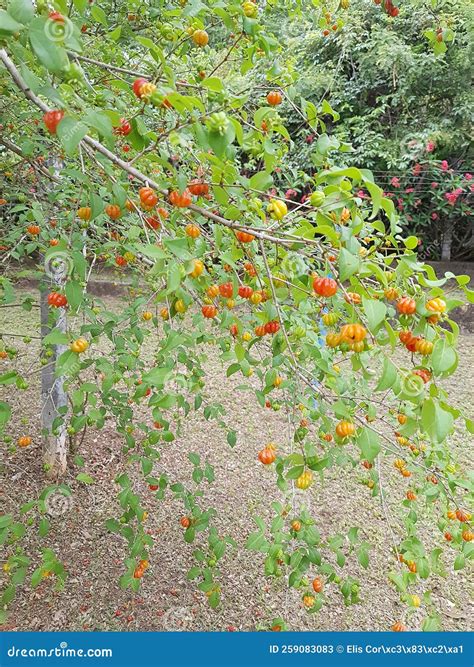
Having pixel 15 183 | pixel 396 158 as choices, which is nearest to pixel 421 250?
pixel 396 158

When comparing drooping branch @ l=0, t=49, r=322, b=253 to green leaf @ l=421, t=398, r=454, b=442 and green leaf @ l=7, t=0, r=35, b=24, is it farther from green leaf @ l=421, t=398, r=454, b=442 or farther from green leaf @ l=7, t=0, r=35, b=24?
green leaf @ l=421, t=398, r=454, b=442

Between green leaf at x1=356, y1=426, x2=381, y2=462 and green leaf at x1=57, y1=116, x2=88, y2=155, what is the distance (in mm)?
758

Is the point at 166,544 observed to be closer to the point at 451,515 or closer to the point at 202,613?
the point at 202,613

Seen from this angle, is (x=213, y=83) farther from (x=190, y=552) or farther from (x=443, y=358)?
(x=190, y=552)

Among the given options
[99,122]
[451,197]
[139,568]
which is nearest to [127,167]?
[99,122]

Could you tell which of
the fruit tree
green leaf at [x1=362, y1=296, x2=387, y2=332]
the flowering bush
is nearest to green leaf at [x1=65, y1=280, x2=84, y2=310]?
the fruit tree

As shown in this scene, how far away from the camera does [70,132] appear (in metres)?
0.70

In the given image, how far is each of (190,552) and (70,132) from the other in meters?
2.19

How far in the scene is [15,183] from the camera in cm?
215

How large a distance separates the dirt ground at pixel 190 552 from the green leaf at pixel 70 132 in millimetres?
1134

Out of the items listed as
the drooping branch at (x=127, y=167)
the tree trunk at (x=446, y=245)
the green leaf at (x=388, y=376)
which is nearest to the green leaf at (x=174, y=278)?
the drooping branch at (x=127, y=167)

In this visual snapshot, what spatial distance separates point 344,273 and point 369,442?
0.40 metres

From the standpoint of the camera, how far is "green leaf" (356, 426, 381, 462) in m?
0.95

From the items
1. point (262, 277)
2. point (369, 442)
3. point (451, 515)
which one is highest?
point (262, 277)
